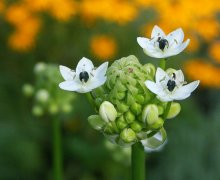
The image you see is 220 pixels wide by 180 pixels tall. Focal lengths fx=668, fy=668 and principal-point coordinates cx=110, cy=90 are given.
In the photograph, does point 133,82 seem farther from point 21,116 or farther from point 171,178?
point 21,116

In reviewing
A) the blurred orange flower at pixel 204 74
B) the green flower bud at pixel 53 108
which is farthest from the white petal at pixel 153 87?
the blurred orange flower at pixel 204 74

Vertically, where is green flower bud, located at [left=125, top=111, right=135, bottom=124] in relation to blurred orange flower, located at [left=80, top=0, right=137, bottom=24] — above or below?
below

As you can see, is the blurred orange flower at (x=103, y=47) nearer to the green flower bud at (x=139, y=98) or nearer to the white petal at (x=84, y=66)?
the white petal at (x=84, y=66)

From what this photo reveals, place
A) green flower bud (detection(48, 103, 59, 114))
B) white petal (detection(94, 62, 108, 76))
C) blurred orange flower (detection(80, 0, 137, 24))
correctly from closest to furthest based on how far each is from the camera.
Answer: white petal (detection(94, 62, 108, 76))
green flower bud (detection(48, 103, 59, 114))
blurred orange flower (detection(80, 0, 137, 24))

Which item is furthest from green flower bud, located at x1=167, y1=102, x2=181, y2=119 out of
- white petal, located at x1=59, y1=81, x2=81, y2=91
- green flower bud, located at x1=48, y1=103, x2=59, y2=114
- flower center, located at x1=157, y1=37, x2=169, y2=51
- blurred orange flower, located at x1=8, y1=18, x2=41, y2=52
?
blurred orange flower, located at x1=8, y1=18, x2=41, y2=52

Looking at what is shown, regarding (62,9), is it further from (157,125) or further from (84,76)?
(157,125)

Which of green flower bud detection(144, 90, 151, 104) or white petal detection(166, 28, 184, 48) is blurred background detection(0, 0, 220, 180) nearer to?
white petal detection(166, 28, 184, 48)

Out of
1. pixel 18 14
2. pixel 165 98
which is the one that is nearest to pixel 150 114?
pixel 165 98
